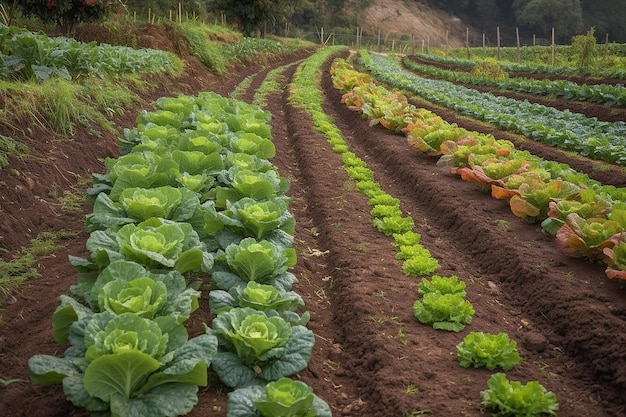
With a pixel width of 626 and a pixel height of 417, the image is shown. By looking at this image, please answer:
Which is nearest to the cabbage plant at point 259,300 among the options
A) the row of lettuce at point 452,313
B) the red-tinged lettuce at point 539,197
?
the row of lettuce at point 452,313

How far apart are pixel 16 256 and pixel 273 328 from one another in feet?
8.24

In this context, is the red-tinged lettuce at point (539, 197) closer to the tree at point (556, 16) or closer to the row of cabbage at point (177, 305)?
the row of cabbage at point (177, 305)

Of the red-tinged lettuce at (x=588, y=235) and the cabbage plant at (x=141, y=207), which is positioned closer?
the cabbage plant at (x=141, y=207)

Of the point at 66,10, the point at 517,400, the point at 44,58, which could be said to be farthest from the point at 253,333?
the point at 66,10

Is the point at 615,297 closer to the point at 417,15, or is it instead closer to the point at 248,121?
the point at 248,121

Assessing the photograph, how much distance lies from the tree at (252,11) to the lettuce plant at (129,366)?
32.9 m

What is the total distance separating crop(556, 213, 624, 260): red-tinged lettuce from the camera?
183 inches

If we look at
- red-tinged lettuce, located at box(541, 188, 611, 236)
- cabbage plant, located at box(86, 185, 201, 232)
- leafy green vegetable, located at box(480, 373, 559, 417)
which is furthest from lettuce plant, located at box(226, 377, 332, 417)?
red-tinged lettuce, located at box(541, 188, 611, 236)

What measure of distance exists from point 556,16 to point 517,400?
251ft

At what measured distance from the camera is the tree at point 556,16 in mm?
67938

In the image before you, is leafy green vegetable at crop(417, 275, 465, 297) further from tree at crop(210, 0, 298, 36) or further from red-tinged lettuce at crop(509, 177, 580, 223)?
tree at crop(210, 0, 298, 36)

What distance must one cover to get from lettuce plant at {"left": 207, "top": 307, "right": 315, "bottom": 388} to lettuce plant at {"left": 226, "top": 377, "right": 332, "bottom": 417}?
0.26 meters

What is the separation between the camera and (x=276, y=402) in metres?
2.48

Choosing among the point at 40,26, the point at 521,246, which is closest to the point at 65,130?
the point at 521,246
